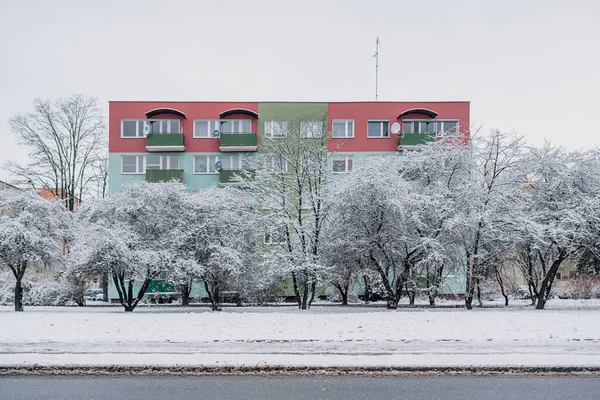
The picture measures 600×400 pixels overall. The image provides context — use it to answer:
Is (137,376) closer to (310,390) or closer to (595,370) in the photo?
(310,390)

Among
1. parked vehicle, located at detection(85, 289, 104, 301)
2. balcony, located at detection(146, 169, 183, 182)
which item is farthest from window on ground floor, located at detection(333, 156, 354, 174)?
parked vehicle, located at detection(85, 289, 104, 301)

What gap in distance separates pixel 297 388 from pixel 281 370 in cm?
116

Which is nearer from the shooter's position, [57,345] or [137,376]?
[137,376]

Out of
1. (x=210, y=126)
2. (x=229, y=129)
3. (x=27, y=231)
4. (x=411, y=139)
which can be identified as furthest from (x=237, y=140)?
(x=27, y=231)

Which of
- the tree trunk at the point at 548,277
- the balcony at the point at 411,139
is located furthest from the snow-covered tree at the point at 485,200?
the balcony at the point at 411,139

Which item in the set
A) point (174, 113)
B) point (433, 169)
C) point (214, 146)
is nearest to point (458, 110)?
point (433, 169)

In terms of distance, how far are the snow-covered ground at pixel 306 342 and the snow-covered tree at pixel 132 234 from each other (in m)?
5.30

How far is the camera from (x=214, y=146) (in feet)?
124

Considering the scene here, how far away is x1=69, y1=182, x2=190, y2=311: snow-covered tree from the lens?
69.4 feet

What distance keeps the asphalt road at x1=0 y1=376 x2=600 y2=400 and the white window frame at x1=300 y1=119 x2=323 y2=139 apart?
19.5 m

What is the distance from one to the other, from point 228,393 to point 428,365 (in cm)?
365

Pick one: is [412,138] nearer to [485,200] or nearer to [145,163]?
[485,200]

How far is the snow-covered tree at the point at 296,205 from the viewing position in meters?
23.7

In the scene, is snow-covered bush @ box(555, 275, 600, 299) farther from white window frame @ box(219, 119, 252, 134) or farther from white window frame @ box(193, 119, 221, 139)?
white window frame @ box(193, 119, 221, 139)
